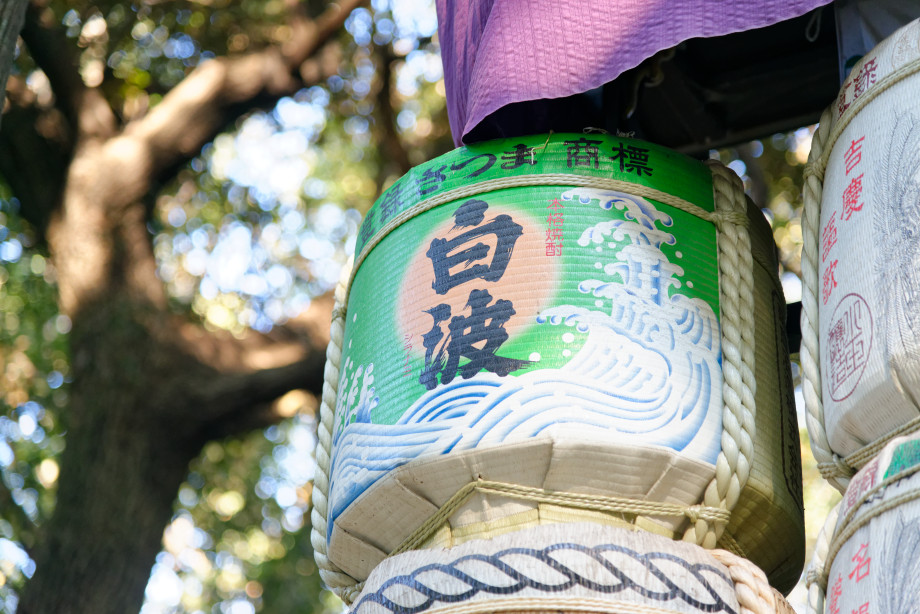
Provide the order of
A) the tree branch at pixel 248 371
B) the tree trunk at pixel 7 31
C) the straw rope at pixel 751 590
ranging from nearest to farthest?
the straw rope at pixel 751 590, the tree trunk at pixel 7 31, the tree branch at pixel 248 371

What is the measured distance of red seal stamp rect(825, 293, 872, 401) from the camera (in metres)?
1.29

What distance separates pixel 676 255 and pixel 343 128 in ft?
11.9

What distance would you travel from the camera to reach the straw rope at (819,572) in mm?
1285

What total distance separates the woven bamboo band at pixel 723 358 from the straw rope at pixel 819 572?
0.46 ft

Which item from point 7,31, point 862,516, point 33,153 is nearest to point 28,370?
point 33,153

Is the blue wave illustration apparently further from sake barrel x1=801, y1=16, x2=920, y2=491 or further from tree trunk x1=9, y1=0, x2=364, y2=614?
tree trunk x1=9, y1=0, x2=364, y2=614

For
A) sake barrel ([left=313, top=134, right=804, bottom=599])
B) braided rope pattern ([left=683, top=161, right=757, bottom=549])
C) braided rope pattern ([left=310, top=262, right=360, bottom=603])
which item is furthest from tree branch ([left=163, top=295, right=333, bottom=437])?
braided rope pattern ([left=683, top=161, right=757, bottom=549])

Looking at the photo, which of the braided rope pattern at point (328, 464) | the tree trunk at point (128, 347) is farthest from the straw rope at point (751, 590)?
the tree trunk at point (128, 347)

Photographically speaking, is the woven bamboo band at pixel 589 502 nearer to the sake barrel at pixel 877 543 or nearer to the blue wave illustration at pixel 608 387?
the blue wave illustration at pixel 608 387

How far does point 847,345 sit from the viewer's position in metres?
1.33

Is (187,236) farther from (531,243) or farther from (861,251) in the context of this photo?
(861,251)

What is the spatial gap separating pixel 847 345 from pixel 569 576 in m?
0.45

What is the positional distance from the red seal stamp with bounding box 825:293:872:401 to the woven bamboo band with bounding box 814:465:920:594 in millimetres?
141

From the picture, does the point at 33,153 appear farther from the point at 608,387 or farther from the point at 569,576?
the point at 569,576
